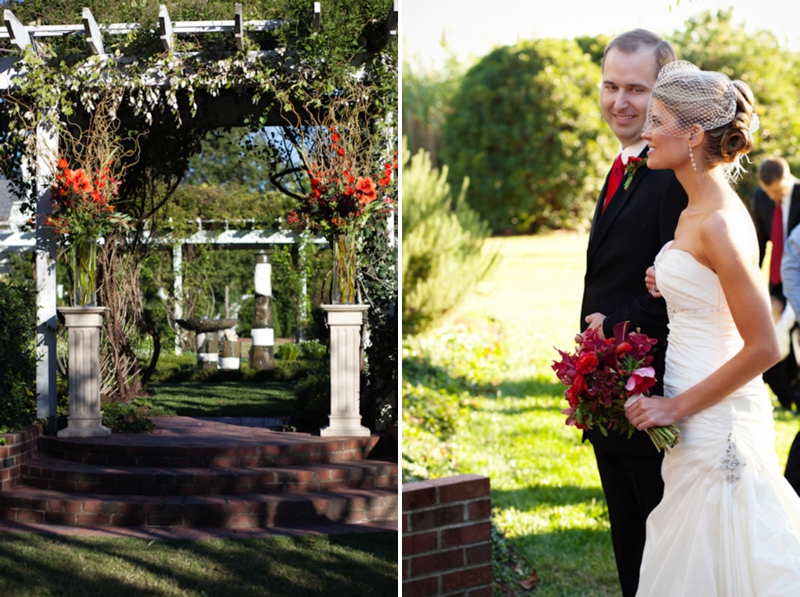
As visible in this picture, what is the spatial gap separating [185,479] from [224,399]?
44.9 inches

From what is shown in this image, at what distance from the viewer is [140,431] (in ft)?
16.1

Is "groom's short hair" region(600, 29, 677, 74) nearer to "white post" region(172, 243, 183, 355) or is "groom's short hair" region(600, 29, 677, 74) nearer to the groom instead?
the groom

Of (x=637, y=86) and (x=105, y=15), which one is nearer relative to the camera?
(x=637, y=86)

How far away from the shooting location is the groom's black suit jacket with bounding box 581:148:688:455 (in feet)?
6.43

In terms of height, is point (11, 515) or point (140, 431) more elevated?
point (140, 431)

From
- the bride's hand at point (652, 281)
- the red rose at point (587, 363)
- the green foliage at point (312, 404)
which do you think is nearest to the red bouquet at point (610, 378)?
the red rose at point (587, 363)

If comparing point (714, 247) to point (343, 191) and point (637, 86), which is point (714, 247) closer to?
point (637, 86)

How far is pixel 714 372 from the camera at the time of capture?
1.79 metres

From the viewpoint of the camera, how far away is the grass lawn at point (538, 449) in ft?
12.2

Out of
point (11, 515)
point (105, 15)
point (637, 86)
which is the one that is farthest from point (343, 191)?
point (637, 86)

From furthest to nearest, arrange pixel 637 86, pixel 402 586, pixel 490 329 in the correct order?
pixel 490 329, pixel 402 586, pixel 637 86

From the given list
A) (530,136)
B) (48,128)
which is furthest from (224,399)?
(530,136)

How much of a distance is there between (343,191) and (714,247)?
131 inches

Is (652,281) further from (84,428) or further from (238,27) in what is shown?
Answer: (84,428)
